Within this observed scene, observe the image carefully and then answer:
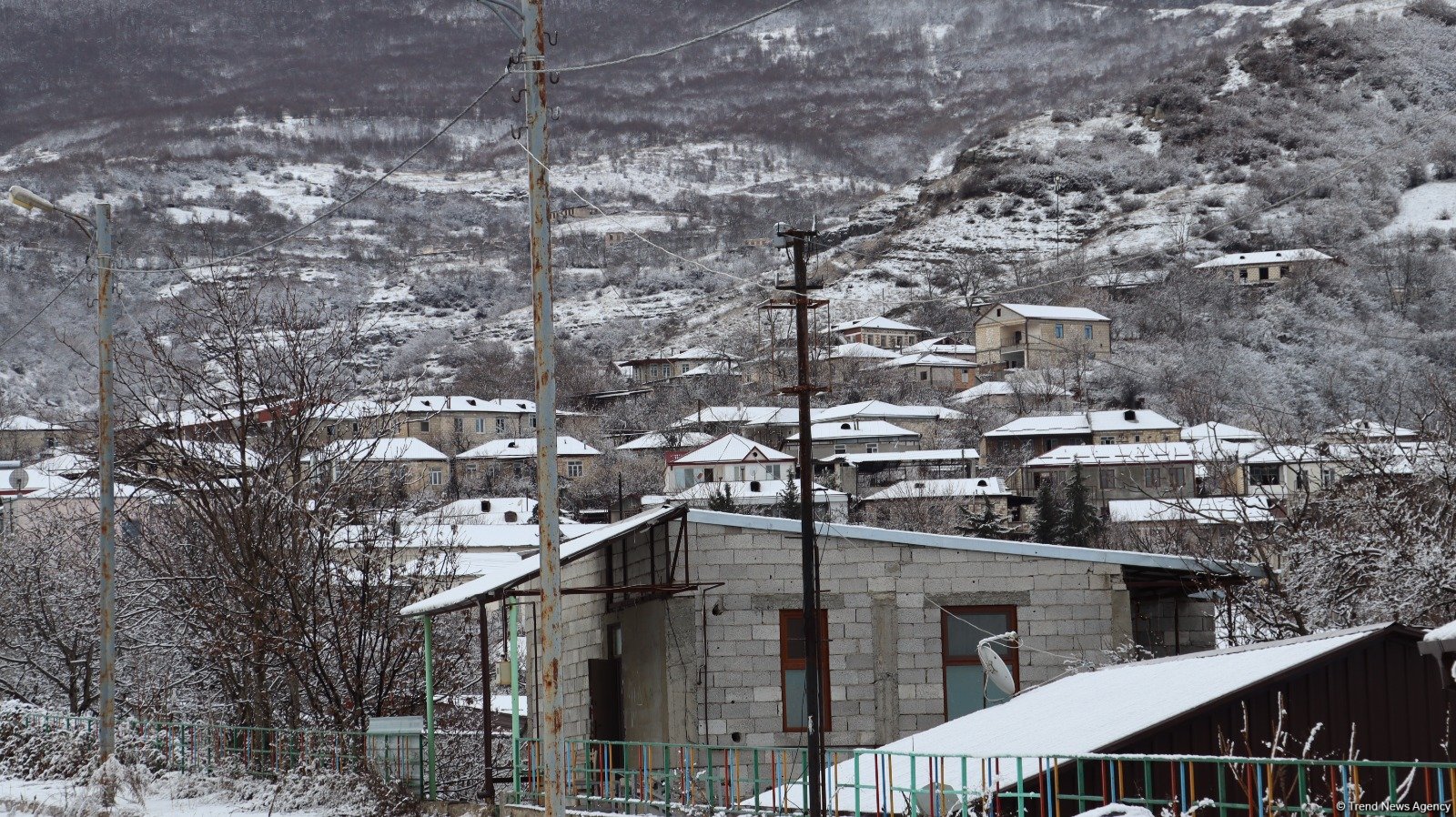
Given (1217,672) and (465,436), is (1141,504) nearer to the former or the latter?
(465,436)

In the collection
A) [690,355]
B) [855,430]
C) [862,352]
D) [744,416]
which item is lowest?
[855,430]

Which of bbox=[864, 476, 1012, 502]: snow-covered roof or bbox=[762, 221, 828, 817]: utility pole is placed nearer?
bbox=[762, 221, 828, 817]: utility pole

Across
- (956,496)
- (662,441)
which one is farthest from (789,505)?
(662,441)

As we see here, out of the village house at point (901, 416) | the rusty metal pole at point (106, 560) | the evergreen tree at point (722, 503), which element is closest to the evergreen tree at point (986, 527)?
the evergreen tree at point (722, 503)

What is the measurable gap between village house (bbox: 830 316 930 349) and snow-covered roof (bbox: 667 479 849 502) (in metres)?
68.8

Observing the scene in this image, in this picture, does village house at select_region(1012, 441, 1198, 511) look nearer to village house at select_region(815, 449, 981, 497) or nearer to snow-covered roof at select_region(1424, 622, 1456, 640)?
village house at select_region(815, 449, 981, 497)

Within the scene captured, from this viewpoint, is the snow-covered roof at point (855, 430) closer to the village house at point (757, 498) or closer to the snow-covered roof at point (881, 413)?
the snow-covered roof at point (881, 413)

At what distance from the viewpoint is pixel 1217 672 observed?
11.6 metres

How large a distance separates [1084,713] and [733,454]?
3262 inches

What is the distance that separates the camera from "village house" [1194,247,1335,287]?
156 meters

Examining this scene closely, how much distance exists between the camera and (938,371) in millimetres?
141750

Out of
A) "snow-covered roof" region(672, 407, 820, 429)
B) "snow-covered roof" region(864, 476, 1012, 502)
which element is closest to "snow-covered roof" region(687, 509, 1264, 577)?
"snow-covered roof" region(864, 476, 1012, 502)

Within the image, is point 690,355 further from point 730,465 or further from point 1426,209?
point 1426,209

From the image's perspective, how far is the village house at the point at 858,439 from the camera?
109m
